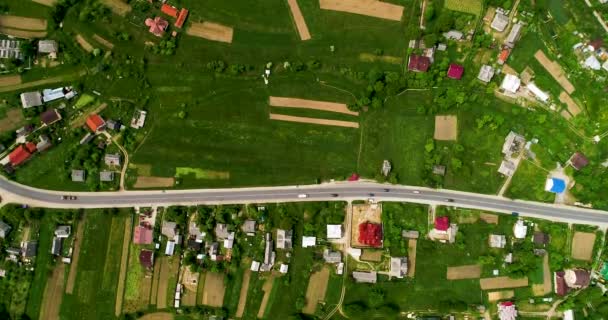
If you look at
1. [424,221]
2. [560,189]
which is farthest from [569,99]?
[424,221]

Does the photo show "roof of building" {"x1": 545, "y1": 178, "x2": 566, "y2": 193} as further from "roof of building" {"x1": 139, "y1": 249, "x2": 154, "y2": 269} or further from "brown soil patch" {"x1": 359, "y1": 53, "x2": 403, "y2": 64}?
"roof of building" {"x1": 139, "y1": 249, "x2": 154, "y2": 269}

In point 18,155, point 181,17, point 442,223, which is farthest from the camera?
point 181,17

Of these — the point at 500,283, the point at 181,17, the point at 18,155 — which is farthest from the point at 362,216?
the point at 18,155

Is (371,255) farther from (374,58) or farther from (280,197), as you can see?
(374,58)

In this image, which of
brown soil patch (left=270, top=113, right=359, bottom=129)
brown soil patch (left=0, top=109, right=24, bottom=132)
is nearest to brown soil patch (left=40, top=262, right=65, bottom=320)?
brown soil patch (left=0, top=109, right=24, bottom=132)

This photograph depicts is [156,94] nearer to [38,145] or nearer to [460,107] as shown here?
[38,145]

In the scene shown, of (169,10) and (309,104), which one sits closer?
(169,10)

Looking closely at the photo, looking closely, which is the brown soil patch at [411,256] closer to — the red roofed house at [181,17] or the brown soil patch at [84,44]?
the red roofed house at [181,17]
